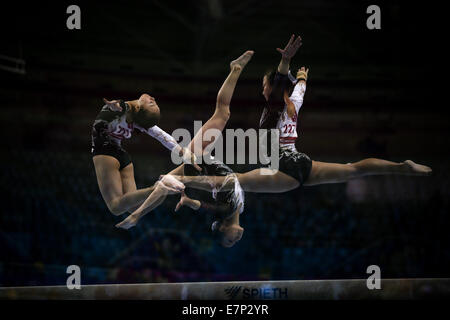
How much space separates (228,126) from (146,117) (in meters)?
3.29

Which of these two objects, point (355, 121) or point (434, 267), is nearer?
point (434, 267)

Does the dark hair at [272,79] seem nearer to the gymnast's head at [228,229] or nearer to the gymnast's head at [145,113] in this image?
the gymnast's head at [145,113]

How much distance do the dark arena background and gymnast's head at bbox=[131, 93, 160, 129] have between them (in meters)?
2.97

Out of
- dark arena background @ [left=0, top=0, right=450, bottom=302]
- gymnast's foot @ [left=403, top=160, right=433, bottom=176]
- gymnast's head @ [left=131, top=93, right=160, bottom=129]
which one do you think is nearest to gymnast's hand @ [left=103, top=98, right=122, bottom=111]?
gymnast's head @ [left=131, top=93, right=160, bottom=129]

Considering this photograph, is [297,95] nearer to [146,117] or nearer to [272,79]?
[272,79]

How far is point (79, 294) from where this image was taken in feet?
15.5

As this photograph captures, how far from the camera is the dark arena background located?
7491mm

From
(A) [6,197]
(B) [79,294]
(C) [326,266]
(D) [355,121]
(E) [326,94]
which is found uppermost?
(E) [326,94]

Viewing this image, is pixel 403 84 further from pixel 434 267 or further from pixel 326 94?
pixel 434 267

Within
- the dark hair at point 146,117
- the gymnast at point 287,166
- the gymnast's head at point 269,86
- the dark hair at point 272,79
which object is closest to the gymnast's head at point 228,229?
the gymnast at point 287,166

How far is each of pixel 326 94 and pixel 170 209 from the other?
3.63 meters

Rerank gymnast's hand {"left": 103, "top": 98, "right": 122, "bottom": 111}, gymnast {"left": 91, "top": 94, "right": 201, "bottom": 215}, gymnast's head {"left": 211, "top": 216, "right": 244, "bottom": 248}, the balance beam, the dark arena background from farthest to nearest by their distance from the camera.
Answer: the dark arena background
the balance beam
gymnast's head {"left": 211, "top": 216, "right": 244, "bottom": 248}
gymnast {"left": 91, "top": 94, "right": 201, "bottom": 215}
gymnast's hand {"left": 103, "top": 98, "right": 122, "bottom": 111}

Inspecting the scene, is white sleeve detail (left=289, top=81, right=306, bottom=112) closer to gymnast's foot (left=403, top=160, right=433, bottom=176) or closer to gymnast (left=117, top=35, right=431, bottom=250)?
gymnast (left=117, top=35, right=431, bottom=250)

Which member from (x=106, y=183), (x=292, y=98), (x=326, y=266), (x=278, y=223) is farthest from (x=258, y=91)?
(x=106, y=183)
